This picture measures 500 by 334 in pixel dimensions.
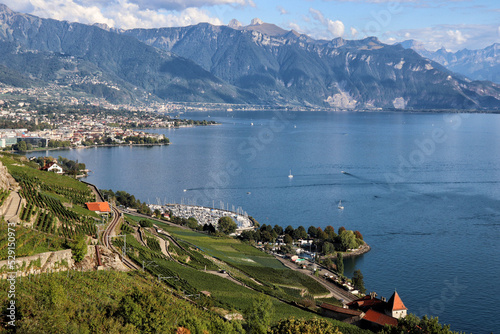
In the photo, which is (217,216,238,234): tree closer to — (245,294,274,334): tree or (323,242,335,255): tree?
(323,242,335,255): tree

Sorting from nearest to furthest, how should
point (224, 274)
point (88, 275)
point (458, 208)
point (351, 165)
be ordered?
point (88, 275)
point (224, 274)
point (458, 208)
point (351, 165)

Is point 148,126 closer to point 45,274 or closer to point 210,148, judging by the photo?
point 210,148

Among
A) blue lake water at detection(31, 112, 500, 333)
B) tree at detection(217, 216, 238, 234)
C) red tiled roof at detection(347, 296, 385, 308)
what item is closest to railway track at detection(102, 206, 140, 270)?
red tiled roof at detection(347, 296, 385, 308)

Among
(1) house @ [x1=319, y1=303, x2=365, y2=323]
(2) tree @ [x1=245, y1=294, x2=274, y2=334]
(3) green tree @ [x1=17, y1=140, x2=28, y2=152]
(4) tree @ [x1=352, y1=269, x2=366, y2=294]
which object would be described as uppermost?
(2) tree @ [x1=245, y1=294, x2=274, y2=334]

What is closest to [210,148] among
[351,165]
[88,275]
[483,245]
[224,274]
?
[351,165]

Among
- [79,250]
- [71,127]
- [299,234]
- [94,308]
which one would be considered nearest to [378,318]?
[79,250]

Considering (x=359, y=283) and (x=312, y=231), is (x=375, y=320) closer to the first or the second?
(x=359, y=283)

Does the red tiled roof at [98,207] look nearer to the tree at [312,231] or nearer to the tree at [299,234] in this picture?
the tree at [299,234]
